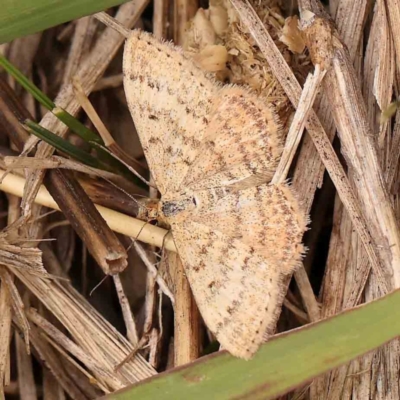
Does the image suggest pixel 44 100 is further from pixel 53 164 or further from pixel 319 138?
pixel 319 138

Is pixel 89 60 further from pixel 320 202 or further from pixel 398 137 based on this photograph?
pixel 398 137

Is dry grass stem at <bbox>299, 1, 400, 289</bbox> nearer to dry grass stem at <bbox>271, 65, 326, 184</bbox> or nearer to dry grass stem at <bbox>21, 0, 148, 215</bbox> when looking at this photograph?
dry grass stem at <bbox>271, 65, 326, 184</bbox>

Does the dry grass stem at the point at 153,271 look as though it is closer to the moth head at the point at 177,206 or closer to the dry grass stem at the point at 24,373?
the moth head at the point at 177,206

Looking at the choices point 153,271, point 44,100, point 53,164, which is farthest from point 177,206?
point 44,100

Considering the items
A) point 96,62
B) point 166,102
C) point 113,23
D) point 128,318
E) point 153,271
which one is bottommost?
point 128,318

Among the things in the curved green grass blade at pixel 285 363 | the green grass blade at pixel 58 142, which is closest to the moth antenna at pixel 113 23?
the green grass blade at pixel 58 142

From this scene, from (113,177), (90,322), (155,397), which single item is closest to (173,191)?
(113,177)
